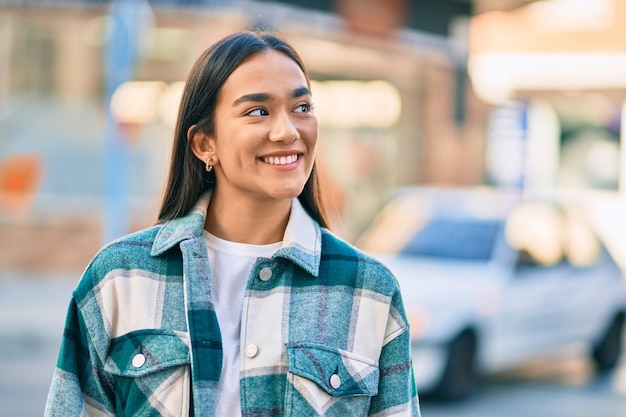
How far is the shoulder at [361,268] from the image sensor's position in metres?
2.38

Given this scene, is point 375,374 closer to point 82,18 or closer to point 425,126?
point 82,18

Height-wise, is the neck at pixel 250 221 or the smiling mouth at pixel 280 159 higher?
the smiling mouth at pixel 280 159

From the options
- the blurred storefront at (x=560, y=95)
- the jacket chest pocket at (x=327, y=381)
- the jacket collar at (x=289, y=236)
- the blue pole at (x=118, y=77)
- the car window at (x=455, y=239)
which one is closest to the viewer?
the jacket chest pocket at (x=327, y=381)

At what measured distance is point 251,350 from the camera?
2283mm

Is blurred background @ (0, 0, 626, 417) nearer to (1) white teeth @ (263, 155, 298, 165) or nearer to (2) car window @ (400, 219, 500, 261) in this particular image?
(2) car window @ (400, 219, 500, 261)

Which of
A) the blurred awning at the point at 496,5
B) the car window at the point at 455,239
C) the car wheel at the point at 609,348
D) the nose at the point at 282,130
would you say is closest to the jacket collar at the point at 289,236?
the nose at the point at 282,130

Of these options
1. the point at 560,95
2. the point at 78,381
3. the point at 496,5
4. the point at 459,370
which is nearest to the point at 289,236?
the point at 78,381

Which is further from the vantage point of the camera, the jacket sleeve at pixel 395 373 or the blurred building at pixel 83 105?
the blurred building at pixel 83 105

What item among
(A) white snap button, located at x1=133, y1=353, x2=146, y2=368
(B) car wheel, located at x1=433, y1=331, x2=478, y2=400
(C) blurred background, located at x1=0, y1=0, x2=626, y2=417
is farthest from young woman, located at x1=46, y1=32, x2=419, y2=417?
(B) car wheel, located at x1=433, y1=331, x2=478, y2=400

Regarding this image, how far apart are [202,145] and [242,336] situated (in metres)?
0.45

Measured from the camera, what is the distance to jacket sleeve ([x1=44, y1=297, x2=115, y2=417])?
232cm

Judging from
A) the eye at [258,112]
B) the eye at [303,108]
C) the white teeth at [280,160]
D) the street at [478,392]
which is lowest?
the street at [478,392]

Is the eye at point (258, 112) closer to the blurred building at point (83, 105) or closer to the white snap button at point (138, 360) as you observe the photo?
the white snap button at point (138, 360)

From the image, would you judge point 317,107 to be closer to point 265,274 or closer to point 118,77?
point 118,77
